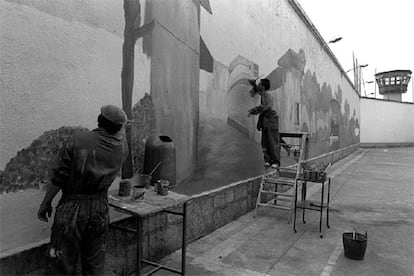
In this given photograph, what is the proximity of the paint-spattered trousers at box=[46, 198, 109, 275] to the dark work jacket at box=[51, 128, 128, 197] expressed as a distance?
0.38 ft

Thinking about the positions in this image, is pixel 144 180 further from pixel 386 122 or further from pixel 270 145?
pixel 386 122

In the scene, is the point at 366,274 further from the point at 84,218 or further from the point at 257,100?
the point at 257,100

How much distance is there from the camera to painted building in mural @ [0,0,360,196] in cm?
243

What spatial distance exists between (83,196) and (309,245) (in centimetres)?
344

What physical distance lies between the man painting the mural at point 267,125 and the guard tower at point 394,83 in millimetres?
37105

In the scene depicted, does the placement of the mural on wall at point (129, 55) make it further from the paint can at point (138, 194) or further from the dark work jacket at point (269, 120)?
the dark work jacket at point (269, 120)

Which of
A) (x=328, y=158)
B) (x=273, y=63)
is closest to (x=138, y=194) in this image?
(x=273, y=63)

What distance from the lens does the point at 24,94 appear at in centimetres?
244

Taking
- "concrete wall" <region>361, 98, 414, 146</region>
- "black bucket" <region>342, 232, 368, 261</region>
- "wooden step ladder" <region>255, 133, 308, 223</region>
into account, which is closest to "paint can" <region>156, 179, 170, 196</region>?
"black bucket" <region>342, 232, 368, 261</region>

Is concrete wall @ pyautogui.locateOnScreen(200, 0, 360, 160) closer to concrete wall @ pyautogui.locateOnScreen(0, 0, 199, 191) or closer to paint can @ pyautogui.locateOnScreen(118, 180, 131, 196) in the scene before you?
concrete wall @ pyautogui.locateOnScreen(0, 0, 199, 191)

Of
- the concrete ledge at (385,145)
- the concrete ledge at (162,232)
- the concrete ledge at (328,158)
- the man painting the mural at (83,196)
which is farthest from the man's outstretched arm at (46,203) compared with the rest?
the concrete ledge at (385,145)

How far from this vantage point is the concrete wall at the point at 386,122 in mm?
28375

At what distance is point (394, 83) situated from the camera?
37844 mm

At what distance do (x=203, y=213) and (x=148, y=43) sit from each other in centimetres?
258
